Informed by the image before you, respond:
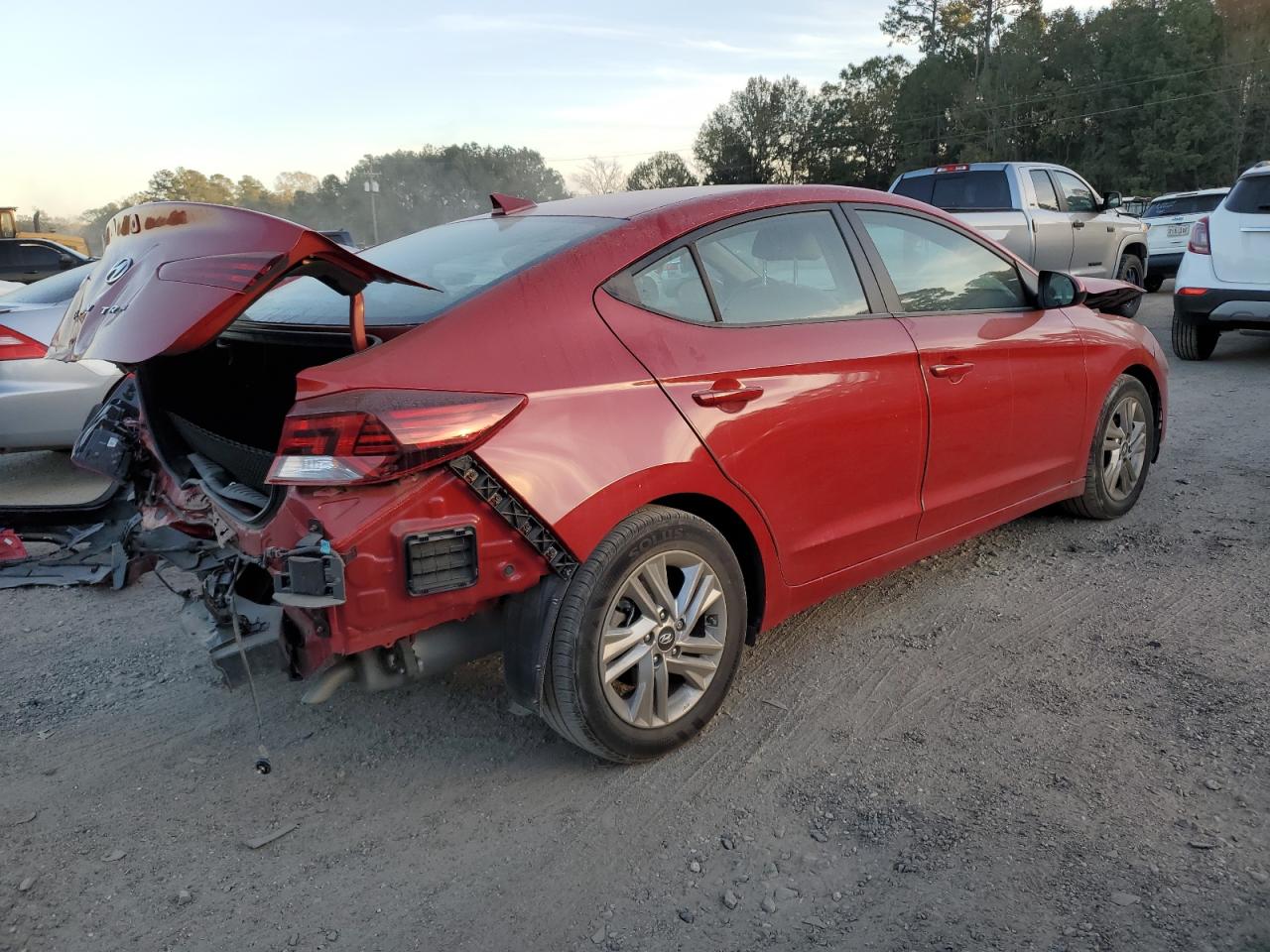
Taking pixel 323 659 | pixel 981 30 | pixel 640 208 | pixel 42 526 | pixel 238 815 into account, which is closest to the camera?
pixel 323 659

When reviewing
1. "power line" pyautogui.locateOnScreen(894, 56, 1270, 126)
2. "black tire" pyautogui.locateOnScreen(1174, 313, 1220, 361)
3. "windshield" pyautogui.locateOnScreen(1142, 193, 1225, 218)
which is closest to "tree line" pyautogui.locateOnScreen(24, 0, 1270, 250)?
"power line" pyautogui.locateOnScreen(894, 56, 1270, 126)

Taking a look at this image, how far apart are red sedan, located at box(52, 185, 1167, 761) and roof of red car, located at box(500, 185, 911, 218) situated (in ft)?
0.07

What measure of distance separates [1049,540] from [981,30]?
236 ft

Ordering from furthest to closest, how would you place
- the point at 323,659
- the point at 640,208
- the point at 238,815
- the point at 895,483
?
the point at 895,483, the point at 640,208, the point at 238,815, the point at 323,659

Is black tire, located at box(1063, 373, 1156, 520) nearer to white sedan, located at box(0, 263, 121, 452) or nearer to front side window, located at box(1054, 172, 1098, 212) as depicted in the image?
white sedan, located at box(0, 263, 121, 452)

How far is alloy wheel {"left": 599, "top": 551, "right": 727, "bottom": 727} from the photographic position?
2762mm

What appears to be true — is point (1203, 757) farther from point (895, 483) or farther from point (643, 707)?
point (643, 707)

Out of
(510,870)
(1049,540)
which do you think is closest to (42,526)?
(510,870)

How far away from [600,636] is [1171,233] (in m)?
16.5

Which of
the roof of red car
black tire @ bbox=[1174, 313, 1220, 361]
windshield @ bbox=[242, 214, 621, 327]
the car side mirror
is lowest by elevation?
black tire @ bbox=[1174, 313, 1220, 361]

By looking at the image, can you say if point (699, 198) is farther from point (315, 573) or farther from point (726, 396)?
point (315, 573)

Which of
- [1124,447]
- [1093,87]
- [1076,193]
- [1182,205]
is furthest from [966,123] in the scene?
[1124,447]

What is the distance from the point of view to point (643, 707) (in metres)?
2.85

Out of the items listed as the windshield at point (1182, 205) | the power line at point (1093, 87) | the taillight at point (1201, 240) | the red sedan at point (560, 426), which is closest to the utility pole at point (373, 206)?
the power line at point (1093, 87)
